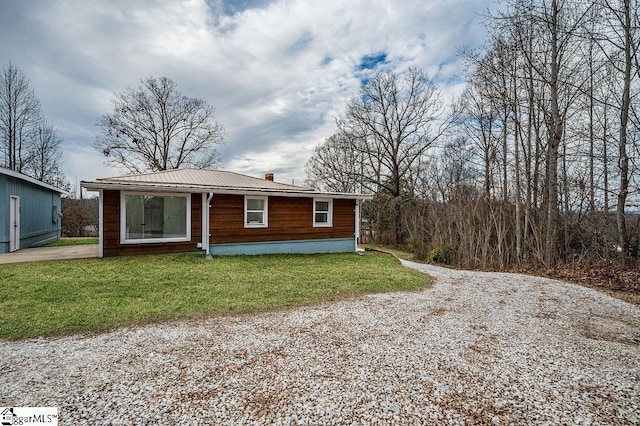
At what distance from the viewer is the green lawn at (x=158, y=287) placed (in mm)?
4016

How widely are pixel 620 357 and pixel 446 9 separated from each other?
9.55 metres

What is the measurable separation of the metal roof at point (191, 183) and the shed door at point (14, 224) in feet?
11.6

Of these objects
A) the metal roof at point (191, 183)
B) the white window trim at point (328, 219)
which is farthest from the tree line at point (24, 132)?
the white window trim at point (328, 219)

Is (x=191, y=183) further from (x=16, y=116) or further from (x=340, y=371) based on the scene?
(x=16, y=116)

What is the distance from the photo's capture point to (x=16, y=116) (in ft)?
52.2

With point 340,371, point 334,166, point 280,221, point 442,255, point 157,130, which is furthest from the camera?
point 334,166

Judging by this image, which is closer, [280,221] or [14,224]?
[14,224]

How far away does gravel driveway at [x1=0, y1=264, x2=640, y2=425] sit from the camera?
2178 mm

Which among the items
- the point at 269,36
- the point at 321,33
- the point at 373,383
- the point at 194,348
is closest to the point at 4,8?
the point at 269,36

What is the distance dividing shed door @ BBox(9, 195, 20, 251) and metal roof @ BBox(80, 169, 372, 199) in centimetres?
354

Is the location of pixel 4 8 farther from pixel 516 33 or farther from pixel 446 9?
pixel 516 33

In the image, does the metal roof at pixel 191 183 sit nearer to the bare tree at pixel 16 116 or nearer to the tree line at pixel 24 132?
the tree line at pixel 24 132

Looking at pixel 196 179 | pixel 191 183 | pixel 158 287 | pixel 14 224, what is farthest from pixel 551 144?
pixel 14 224

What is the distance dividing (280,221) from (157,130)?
13722 millimetres
